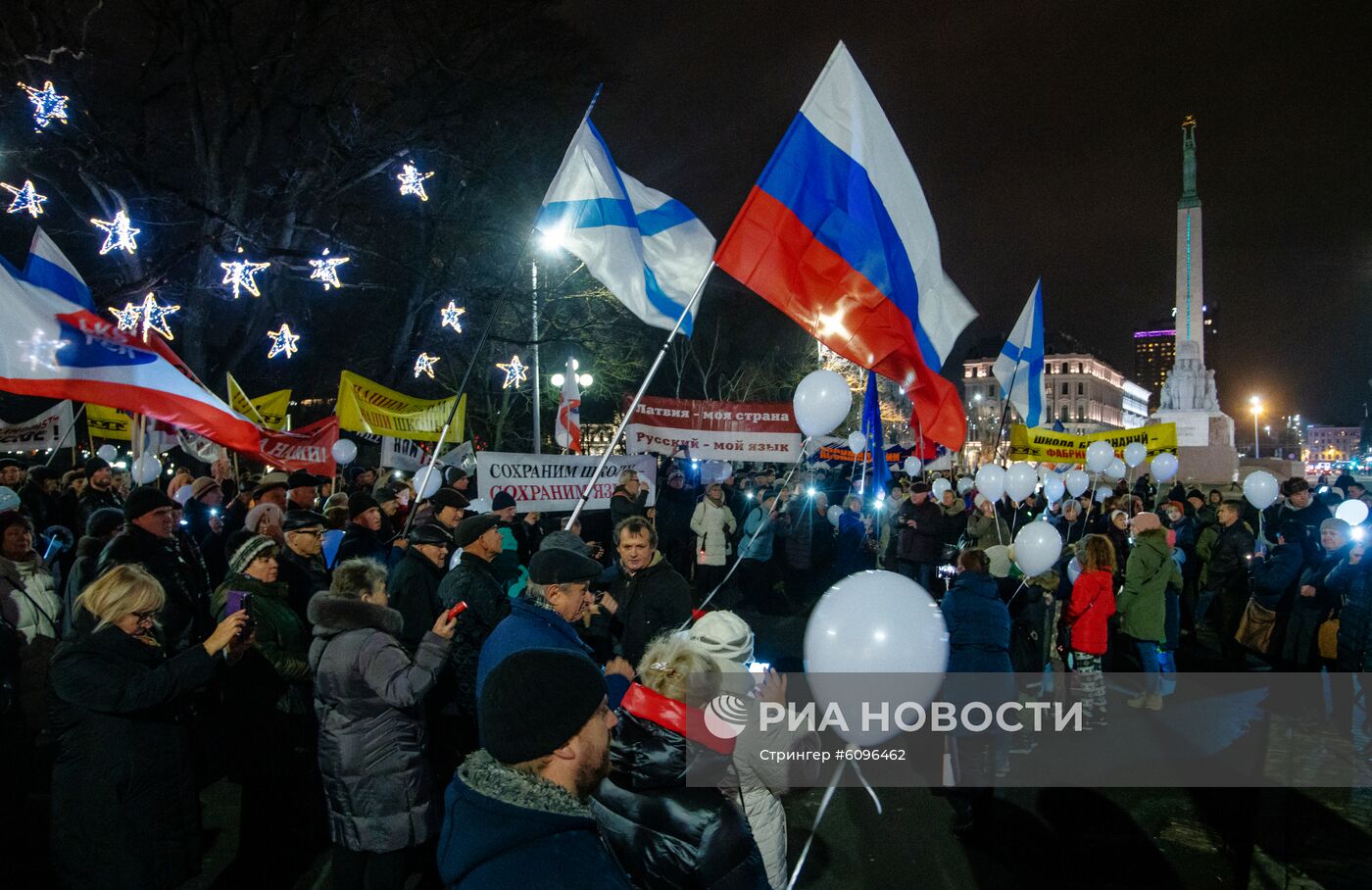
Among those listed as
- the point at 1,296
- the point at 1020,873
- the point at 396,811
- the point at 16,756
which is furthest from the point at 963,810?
the point at 1,296

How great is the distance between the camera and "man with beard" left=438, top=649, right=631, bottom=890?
1436mm

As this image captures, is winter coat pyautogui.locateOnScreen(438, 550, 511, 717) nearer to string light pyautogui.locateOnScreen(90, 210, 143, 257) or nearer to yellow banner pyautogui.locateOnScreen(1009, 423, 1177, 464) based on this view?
yellow banner pyautogui.locateOnScreen(1009, 423, 1177, 464)

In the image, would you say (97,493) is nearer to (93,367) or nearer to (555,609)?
(93,367)

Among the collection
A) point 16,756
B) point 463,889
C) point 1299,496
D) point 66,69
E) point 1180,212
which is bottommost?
point 16,756

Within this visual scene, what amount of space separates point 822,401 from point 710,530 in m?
4.90

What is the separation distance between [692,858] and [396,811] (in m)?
1.65

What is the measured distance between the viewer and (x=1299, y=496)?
837 centimetres

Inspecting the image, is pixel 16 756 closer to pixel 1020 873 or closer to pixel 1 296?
pixel 1 296

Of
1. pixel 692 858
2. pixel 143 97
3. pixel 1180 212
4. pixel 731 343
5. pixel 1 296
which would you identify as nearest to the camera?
pixel 692 858

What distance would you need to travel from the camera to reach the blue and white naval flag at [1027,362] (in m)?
9.66

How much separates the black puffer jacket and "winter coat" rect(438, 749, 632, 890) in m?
0.49

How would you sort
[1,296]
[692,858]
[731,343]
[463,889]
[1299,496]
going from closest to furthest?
1. [463,889]
2. [692,858]
3. [1,296]
4. [1299,496]
5. [731,343]

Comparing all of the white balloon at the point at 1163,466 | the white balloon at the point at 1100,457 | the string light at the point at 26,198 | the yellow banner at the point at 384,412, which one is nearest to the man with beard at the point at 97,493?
the yellow banner at the point at 384,412

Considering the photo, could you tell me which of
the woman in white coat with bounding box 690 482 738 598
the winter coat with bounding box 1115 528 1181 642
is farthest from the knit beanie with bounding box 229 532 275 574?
the woman in white coat with bounding box 690 482 738 598
